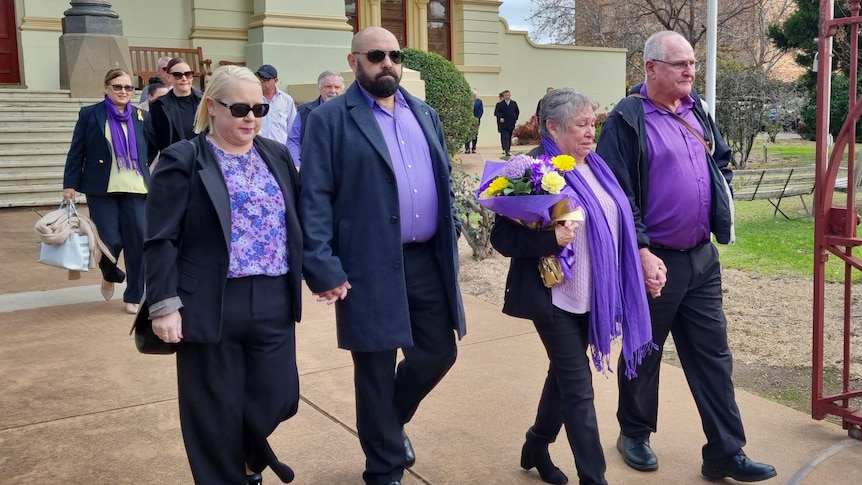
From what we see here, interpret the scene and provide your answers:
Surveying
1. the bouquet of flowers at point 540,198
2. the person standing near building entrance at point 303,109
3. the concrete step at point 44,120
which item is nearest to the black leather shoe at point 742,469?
the bouquet of flowers at point 540,198

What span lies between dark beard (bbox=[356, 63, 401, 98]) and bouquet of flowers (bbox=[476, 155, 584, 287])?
→ 633 millimetres

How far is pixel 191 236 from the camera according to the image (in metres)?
3.32

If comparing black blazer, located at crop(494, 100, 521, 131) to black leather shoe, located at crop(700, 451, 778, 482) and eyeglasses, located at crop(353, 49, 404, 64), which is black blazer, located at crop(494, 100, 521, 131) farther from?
black leather shoe, located at crop(700, 451, 778, 482)

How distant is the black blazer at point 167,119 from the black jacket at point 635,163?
14.6 ft

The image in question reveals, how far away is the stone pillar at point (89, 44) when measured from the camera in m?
15.6

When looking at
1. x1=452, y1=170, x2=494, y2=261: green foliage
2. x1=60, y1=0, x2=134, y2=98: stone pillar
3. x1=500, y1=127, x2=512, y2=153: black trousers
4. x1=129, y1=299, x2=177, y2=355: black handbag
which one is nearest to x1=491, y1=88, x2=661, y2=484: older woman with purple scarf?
x1=129, y1=299, x2=177, y2=355: black handbag

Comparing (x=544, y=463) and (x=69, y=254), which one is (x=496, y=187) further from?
(x=69, y=254)

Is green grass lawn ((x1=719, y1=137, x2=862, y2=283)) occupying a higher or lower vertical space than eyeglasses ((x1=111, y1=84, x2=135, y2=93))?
lower

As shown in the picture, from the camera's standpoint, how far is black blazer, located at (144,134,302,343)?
3.24 meters

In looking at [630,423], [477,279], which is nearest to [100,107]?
[477,279]

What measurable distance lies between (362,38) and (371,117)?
14.2 inches

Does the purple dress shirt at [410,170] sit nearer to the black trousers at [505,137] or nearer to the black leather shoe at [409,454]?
the black leather shoe at [409,454]

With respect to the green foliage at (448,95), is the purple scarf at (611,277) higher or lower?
lower

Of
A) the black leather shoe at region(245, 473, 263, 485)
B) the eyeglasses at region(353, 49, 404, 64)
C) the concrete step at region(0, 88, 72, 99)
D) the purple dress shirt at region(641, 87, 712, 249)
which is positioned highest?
the concrete step at region(0, 88, 72, 99)
